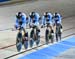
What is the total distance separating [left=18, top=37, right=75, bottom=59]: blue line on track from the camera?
9.67 m

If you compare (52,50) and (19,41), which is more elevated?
(19,41)

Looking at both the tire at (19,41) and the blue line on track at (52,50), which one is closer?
the tire at (19,41)

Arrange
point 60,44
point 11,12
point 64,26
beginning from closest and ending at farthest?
point 60,44 < point 64,26 < point 11,12

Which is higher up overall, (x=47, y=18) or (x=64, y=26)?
(x=47, y=18)

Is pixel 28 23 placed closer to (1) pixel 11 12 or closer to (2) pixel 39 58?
(2) pixel 39 58

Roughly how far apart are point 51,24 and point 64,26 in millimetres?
5730

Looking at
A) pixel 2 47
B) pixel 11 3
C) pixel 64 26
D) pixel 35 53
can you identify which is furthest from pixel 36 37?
pixel 11 3

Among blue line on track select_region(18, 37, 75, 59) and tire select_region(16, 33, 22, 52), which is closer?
tire select_region(16, 33, 22, 52)

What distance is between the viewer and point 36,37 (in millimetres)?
10203

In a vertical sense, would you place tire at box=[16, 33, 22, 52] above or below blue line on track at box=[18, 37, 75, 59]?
above

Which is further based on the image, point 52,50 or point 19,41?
point 52,50

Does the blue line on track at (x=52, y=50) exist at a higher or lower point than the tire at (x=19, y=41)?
lower

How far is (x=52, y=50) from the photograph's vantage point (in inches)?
418

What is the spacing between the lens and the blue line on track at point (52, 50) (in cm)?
967
